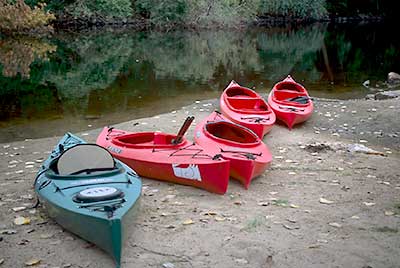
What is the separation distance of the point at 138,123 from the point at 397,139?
15.4ft

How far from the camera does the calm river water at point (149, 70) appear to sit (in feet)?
36.9

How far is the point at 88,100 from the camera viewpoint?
1241 centimetres

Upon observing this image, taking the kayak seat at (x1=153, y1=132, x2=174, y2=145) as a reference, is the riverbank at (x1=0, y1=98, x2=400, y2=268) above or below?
below

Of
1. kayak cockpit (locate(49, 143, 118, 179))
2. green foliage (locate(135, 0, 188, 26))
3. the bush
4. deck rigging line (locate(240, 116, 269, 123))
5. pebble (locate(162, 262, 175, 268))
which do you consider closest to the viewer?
pebble (locate(162, 262, 175, 268))

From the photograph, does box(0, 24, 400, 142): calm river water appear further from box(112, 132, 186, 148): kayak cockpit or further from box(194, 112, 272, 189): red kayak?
box(194, 112, 272, 189): red kayak

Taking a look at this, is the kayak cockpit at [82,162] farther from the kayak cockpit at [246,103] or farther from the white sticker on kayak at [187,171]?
the kayak cockpit at [246,103]

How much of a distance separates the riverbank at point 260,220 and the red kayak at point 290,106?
1.42m

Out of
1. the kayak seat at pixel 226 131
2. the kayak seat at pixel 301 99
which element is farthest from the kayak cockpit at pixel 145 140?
the kayak seat at pixel 301 99

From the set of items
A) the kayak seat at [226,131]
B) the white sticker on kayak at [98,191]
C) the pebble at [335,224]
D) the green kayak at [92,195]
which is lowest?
the pebble at [335,224]

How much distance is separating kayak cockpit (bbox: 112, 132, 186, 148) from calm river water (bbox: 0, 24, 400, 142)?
122 inches

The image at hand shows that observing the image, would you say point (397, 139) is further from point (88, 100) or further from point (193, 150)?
point (88, 100)

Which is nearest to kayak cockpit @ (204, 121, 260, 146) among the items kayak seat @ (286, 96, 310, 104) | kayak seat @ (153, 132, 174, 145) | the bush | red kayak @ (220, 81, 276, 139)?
kayak seat @ (153, 132, 174, 145)

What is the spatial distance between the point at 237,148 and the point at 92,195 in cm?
244

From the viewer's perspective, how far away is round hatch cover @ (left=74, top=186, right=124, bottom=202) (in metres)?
4.20
